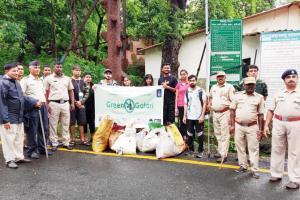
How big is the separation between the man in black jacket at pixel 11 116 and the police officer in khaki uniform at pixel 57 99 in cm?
94

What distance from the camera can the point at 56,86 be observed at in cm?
730

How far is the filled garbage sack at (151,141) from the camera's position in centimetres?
705

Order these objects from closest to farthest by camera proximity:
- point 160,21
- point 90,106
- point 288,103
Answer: point 288,103, point 90,106, point 160,21

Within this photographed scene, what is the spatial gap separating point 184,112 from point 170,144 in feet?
2.71

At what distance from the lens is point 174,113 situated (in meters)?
7.94

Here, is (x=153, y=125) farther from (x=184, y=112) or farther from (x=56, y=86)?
(x=56, y=86)

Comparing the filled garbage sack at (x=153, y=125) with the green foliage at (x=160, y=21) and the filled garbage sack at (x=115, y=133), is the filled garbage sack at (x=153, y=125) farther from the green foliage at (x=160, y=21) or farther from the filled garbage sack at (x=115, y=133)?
the green foliage at (x=160, y=21)

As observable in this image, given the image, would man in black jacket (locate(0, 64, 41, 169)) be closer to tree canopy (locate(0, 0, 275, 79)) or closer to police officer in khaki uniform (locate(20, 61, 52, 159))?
police officer in khaki uniform (locate(20, 61, 52, 159))

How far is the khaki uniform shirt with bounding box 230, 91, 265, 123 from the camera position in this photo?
18.4 feet

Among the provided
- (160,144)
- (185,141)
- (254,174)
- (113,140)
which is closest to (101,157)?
(113,140)

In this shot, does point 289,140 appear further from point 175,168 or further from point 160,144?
point 160,144

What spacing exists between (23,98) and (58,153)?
54.2 inches

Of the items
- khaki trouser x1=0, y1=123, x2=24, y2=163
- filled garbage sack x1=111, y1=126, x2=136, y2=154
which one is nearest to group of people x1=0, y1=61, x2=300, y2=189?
khaki trouser x1=0, y1=123, x2=24, y2=163

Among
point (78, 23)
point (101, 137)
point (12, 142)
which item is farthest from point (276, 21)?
point (78, 23)
